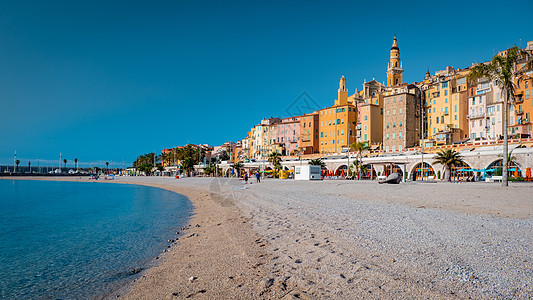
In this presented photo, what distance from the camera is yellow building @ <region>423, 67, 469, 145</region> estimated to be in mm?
66438

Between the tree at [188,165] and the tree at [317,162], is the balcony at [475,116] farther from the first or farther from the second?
the tree at [188,165]

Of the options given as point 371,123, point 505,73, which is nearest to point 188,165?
point 371,123

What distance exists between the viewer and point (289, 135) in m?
104

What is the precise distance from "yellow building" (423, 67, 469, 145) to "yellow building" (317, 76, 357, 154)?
58.3 feet

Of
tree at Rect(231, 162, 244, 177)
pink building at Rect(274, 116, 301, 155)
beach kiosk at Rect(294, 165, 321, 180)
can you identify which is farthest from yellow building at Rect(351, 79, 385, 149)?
tree at Rect(231, 162, 244, 177)

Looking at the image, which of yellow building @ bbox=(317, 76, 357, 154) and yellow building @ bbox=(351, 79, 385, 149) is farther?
yellow building @ bbox=(317, 76, 357, 154)

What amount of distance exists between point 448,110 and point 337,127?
2650 centimetres

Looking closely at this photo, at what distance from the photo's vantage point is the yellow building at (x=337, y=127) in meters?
86.2

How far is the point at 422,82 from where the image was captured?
85.4 m

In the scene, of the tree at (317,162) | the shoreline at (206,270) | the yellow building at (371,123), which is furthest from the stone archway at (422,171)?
the shoreline at (206,270)

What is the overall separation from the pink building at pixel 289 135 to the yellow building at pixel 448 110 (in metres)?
36.6

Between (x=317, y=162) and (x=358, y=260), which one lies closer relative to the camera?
(x=358, y=260)

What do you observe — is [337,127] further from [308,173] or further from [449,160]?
[449,160]

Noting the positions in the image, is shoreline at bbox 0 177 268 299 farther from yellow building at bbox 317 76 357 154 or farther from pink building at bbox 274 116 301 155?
pink building at bbox 274 116 301 155
